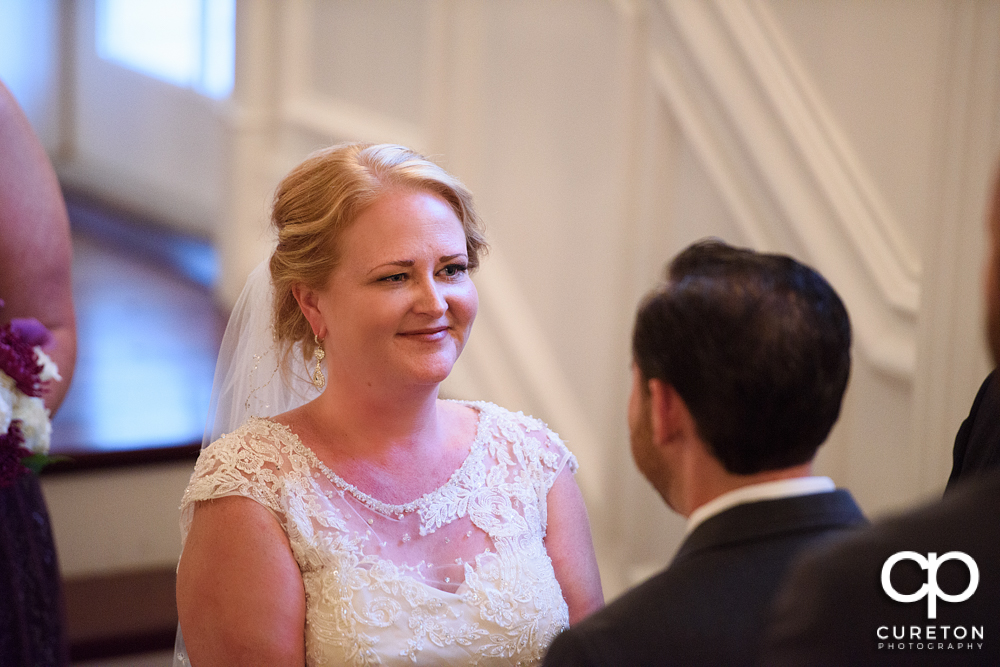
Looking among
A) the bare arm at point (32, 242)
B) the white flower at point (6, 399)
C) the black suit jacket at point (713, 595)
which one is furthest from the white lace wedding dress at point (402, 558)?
the black suit jacket at point (713, 595)

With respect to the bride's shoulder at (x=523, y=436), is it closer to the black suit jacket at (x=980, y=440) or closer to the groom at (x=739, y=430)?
the black suit jacket at (x=980, y=440)

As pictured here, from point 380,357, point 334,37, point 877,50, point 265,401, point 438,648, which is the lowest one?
point 438,648

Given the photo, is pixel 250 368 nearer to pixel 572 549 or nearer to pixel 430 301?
pixel 430 301

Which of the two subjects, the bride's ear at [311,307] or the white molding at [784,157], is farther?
the white molding at [784,157]

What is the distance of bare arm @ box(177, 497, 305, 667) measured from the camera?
1817 millimetres

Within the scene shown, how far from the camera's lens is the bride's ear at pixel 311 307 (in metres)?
2.10

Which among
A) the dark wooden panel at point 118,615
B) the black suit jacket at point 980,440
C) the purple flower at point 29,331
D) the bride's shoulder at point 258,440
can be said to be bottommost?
the dark wooden panel at point 118,615

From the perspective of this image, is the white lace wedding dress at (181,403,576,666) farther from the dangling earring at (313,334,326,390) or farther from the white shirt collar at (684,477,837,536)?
the white shirt collar at (684,477,837,536)

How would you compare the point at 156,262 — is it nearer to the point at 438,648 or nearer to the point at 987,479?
the point at 438,648

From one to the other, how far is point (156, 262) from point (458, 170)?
354 centimetres

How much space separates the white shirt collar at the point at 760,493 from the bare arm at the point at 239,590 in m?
0.88

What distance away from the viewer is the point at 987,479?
0.93 meters

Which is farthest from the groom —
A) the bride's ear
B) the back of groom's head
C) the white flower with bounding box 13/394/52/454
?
the white flower with bounding box 13/394/52/454

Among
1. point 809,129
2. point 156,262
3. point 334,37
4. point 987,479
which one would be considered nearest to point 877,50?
point 809,129
